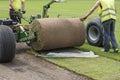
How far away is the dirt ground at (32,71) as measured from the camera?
7761 millimetres

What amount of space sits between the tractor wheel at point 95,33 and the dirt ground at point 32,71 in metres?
2.41

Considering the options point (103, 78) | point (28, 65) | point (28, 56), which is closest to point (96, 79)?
point (103, 78)

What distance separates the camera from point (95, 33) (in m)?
11.7

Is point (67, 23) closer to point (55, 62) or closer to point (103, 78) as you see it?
point (55, 62)

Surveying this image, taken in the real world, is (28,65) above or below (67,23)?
below

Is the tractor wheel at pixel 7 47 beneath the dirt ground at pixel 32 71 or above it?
above

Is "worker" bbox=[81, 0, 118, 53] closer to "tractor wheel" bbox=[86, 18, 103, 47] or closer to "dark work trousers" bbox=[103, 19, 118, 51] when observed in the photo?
"dark work trousers" bbox=[103, 19, 118, 51]

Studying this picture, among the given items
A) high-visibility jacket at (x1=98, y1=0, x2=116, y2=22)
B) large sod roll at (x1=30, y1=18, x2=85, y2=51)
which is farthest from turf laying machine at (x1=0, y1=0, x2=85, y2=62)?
high-visibility jacket at (x1=98, y1=0, x2=116, y2=22)

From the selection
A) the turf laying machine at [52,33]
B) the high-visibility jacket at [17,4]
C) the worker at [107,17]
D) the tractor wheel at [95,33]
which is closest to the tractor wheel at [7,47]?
the turf laying machine at [52,33]

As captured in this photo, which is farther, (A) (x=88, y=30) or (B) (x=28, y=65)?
(A) (x=88, y=30)

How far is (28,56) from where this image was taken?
9.86 m

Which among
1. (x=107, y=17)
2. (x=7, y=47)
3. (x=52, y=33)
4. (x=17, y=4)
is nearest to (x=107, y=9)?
(x=107, y=17)

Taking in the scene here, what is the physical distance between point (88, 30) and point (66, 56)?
2.35m

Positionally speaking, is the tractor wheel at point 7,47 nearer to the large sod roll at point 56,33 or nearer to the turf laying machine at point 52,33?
the turf laying machine at point 52,33
